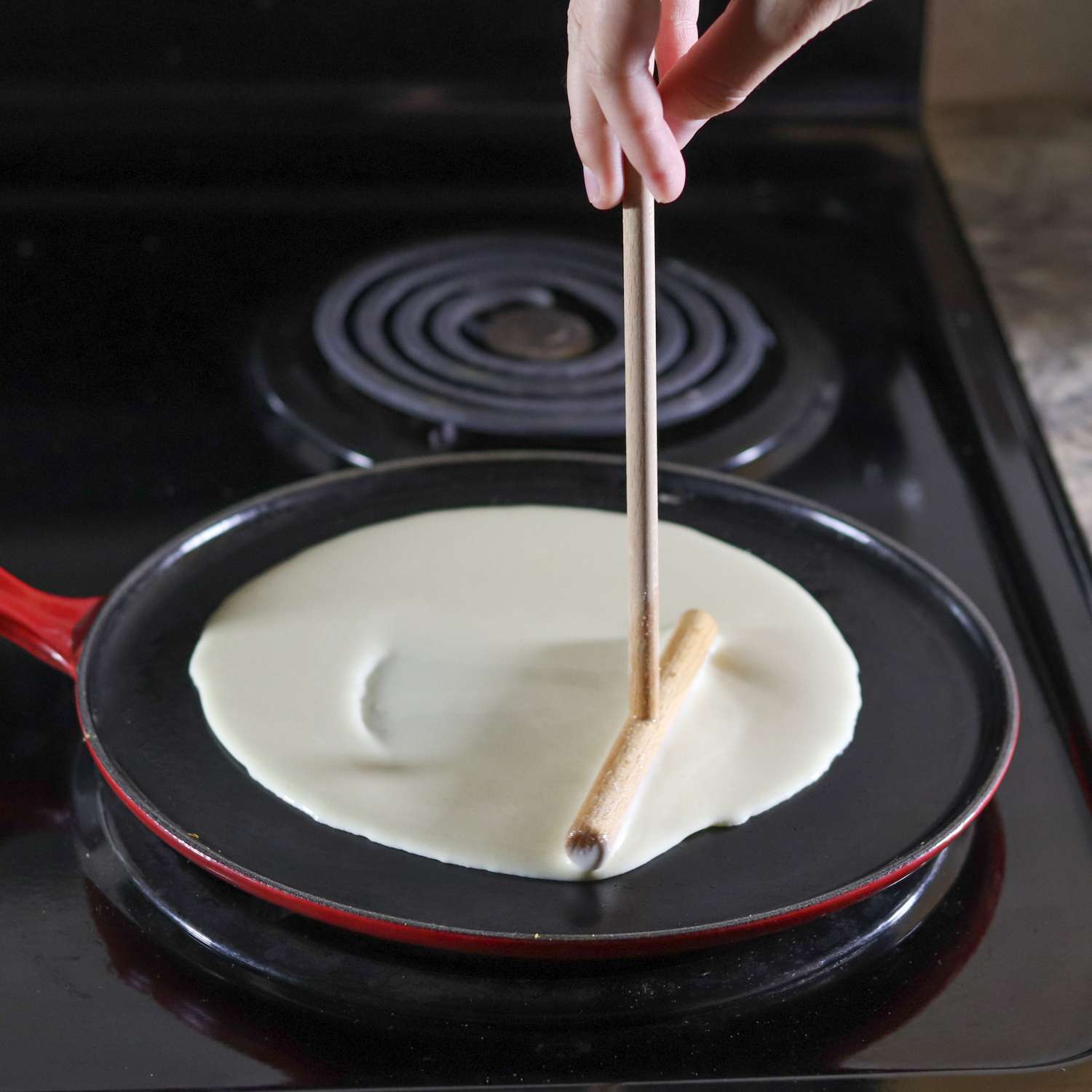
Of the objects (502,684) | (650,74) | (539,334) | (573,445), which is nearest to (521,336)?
(539,334)

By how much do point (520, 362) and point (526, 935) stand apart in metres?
0.52

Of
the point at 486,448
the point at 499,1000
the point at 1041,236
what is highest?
the point at 1041,236

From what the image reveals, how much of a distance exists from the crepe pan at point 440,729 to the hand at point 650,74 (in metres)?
0.27

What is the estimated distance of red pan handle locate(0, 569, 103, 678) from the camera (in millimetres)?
640

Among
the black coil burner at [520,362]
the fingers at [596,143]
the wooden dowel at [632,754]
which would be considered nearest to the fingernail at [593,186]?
the fingers at [596,143]

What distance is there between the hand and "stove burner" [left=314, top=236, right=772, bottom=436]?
366mm

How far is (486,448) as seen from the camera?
863mm

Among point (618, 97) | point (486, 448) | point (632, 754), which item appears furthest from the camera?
point (486, 448)

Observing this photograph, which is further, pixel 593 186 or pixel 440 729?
pixel 440 729

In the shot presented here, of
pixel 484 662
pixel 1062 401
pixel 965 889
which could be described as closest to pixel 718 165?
pixel 1062 401

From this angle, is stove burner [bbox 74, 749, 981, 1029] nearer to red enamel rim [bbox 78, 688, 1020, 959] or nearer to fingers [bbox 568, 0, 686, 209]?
red enamel rim [bbox 78, 688, 1020, 959]

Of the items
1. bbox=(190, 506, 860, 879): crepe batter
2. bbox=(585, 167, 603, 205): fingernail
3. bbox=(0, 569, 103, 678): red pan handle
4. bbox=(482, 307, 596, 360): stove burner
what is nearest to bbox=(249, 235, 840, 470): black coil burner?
bbox=(482, 307, 596, 360): stove burner

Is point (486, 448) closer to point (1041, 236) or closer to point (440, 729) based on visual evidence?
point (440, 729)

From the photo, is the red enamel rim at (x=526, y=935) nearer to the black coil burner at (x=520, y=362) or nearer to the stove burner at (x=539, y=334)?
the black coil burner at (x=520, y=362)
